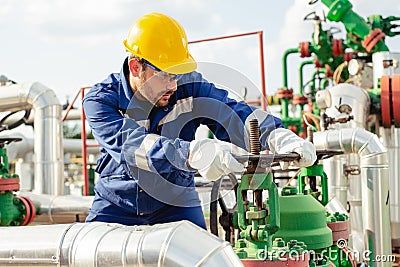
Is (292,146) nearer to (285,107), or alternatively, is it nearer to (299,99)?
(299,99)

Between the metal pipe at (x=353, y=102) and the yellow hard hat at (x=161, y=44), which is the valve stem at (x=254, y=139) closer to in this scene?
the yellow hard hat at (x=161, y=44)

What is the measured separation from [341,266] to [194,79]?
39.8 inches

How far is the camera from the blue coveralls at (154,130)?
78.5 inches

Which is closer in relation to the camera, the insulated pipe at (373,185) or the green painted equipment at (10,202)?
the insulated pipe at (373,185)

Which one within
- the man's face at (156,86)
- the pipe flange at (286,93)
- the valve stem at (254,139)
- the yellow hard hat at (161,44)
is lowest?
the valve stem at (254,139)

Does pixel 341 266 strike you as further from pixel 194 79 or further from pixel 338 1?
pixel 338 1

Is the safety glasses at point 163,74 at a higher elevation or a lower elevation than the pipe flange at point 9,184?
higher

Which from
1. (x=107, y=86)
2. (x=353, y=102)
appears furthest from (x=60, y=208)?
(x=107, y=86)

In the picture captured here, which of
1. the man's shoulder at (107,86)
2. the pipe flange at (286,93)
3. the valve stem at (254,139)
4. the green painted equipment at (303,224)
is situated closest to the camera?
the valve stem at (254,139)

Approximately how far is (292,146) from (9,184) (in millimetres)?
3026

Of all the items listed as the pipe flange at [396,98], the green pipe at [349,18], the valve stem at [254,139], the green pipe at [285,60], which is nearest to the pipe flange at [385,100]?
the pipe flange at [396,98]

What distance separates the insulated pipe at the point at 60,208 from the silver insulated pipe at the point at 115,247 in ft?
10.4

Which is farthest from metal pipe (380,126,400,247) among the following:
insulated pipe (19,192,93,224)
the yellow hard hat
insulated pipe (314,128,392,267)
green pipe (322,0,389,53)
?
the yellow hard hat

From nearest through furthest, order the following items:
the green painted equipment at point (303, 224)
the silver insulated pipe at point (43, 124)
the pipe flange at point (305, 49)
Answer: the green painted equipment at point (303, 224) < the silver insulated pipe at point (43, 124) < the pipe flange at point (305, 49)
